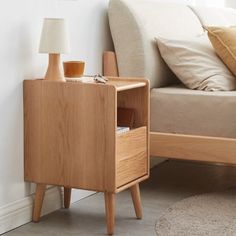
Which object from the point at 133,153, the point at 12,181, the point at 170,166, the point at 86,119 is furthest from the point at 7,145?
the point at 170,166

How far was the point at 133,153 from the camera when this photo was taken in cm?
246

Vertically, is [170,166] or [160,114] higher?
[160,114]

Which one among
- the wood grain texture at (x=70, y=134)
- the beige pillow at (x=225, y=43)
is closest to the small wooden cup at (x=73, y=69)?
the wood grain texture at (x=70, y=134)

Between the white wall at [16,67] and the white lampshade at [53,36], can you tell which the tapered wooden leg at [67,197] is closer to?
the white wall at [16,67]

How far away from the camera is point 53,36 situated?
237 centimetres

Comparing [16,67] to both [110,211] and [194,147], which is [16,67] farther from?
[194,147]

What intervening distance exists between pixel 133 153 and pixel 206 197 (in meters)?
0.61

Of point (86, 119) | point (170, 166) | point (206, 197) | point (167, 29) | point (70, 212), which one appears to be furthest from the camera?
point (170, 166)

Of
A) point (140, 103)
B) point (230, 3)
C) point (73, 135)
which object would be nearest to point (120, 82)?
point (140, 103)

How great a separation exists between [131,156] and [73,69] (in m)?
0.43

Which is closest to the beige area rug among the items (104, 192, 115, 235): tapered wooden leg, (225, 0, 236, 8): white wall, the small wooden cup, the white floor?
the white floor

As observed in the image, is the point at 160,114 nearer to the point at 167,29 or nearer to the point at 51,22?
the point at 167,29

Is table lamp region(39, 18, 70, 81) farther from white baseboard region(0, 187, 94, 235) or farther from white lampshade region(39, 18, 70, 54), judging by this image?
white baseboard region(0, 187, 94, 235)

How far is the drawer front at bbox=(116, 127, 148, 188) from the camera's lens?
2.35 metres
